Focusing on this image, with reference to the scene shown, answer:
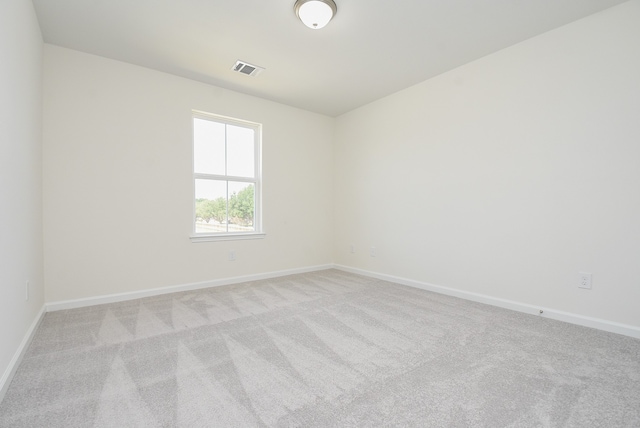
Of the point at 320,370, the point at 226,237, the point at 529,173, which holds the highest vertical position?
the point at 529,173

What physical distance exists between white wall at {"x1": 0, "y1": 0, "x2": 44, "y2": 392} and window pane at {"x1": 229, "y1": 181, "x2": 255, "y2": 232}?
189cm

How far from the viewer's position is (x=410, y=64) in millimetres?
3221

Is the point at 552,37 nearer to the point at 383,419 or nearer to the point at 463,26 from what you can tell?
the point at 463,26

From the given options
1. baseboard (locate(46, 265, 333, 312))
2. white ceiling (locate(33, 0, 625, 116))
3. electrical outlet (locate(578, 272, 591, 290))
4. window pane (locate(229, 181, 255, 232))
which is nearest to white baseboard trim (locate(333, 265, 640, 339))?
electrical outlet (locate(578, 272, 591, 290))

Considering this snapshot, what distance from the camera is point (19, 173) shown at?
1951 mm

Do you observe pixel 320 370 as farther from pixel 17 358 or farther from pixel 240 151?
pixel 240 151

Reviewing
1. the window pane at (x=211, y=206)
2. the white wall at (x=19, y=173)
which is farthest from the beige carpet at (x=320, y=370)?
the window pane at (x=211, y=206)

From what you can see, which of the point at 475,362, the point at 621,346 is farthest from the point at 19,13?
the point at 621,346

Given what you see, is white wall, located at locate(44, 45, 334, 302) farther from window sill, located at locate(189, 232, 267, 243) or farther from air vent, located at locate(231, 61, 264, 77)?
air vent, located at locate(231, 61, 264, 77)

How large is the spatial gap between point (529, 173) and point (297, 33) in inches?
99.3

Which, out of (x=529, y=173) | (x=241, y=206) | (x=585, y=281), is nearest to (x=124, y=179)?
(x=241, y=206)

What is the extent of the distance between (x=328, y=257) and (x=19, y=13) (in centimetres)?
427

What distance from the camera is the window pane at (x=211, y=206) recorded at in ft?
12.2

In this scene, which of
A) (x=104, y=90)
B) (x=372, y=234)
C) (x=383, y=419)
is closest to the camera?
(x=383, y=419)
